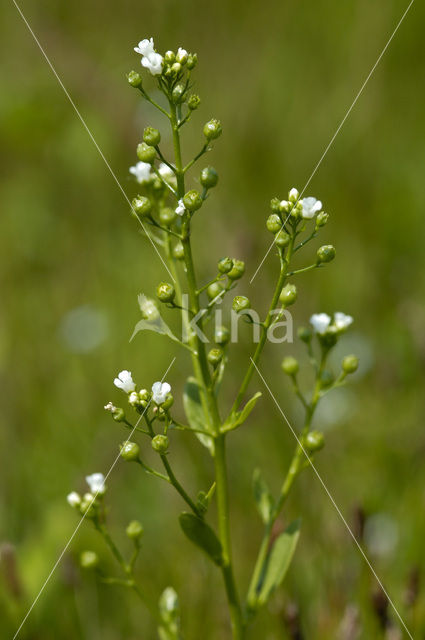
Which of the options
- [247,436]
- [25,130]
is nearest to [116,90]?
[25,130]

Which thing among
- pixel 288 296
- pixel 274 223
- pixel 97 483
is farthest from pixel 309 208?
pixel 97 483

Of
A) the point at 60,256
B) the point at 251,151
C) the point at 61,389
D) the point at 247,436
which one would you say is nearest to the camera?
the point at 247,436

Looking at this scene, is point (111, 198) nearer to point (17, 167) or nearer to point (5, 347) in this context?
point (17, 167)

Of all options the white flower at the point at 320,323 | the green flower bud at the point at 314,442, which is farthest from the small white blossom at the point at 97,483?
the white flower at the point at 320,323

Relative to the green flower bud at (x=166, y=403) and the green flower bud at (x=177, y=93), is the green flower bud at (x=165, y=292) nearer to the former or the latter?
the green flower bud at (x=166, y=403)

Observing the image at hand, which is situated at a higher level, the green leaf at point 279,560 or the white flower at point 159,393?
the white flower at point 159,393

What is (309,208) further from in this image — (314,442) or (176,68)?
(314,442)

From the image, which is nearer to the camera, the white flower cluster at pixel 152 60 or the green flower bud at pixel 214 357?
the white flower cluster at pixel 152 60

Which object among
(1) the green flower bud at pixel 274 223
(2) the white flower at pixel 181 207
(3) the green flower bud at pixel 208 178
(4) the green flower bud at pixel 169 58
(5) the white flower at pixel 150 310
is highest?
(4) the green flower bud at pixel 169 58
